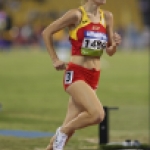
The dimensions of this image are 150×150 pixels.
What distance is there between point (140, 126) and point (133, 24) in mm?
42876

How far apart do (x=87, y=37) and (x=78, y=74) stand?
1.30 ft

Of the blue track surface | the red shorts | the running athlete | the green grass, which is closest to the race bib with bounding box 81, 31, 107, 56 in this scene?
the running athlete

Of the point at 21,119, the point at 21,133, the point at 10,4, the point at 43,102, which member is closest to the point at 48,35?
the point at 21,133

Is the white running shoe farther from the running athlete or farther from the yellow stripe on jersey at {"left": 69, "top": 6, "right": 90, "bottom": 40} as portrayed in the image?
the yellow stripe on jersey at {"left": 69, "top": 6, "right": 90, "bottom": 40}

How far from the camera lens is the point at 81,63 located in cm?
702

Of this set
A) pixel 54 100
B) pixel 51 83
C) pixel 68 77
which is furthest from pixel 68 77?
pixel 51 83

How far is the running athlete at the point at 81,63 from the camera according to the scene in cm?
686

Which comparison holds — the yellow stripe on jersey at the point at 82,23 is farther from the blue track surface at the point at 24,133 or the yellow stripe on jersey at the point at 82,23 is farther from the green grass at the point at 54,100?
the blue track surface at the point at 24,133

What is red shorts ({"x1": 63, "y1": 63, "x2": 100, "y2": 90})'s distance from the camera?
275 inches

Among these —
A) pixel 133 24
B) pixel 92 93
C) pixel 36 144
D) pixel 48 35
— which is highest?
pixel 133 24

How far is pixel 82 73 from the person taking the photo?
6.99m

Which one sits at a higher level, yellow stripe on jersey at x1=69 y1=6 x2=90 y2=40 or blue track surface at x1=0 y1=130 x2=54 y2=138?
yellow stripe on jersey at x1=69 y1=6 x2=90 y2=40

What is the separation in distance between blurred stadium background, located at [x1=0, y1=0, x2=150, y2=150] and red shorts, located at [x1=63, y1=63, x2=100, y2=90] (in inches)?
40.5

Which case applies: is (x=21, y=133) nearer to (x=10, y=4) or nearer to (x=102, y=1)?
(x=102, y=1)
